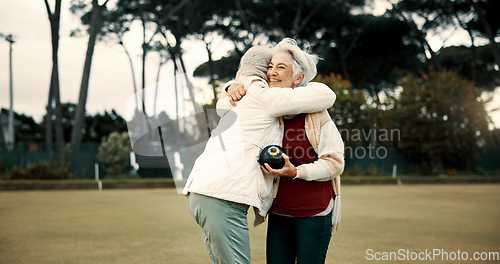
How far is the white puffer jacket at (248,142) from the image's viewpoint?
7.99ft

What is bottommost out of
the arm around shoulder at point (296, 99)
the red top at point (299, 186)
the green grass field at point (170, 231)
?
the green grass field at point (170, 231)

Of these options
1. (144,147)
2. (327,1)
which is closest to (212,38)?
(327,1)

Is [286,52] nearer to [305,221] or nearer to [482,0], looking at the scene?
[305,221]

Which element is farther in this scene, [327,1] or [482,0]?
[327,1]

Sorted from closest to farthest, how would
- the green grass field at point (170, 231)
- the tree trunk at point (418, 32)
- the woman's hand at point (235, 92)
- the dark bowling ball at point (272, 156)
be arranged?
the dark bowling ball at point (272, 156), the woman's hand at point (235, 92), the green grass field at point (170, 231), the tree trunk at point (418, 32)

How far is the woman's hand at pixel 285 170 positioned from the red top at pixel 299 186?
4.8 inches

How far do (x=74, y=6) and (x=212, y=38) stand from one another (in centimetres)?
718

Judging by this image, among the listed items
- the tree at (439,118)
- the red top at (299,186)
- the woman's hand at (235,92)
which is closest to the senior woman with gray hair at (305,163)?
the red top at (299,186)

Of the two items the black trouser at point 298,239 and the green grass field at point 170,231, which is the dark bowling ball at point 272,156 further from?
the green grass field at point 170,231

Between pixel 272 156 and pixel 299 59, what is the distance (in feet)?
1.88

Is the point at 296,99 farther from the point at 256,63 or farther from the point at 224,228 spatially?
the point at 224,228

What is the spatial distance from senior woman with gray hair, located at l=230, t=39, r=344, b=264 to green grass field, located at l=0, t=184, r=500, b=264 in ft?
8.29

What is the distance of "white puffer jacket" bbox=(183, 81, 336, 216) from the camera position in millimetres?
2436

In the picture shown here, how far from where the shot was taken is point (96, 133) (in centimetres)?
4209
